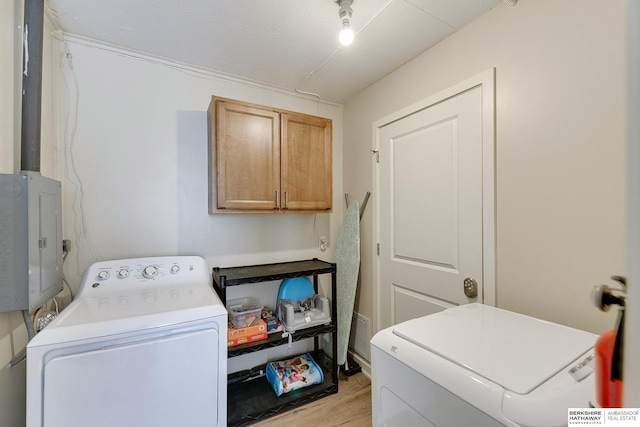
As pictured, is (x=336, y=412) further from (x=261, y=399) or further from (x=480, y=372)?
(x=480, y=372)

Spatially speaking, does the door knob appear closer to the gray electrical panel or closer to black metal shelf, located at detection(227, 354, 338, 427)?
black metal shelf, located at detection(227, 354, 338, 427)

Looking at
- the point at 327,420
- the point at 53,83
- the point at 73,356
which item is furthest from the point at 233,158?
the point at 327,420

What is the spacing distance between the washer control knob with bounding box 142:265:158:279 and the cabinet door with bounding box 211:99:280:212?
0.51m

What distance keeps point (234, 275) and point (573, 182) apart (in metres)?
1.88

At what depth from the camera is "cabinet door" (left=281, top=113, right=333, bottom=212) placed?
1.95m

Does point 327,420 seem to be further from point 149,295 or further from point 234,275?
point 149,295

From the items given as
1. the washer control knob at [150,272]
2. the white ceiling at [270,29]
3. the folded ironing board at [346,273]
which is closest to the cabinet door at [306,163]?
the folded ironing board at [346,273]

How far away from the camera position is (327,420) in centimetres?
174

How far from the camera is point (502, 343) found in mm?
889

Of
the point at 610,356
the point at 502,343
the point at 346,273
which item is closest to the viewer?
the point at 610,356

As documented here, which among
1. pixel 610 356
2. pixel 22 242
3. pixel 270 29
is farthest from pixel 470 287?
pixel 22 242

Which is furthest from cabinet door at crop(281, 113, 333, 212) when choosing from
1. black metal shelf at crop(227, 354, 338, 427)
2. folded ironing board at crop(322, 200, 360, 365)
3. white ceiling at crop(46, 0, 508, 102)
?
black metal shelf at crop(227, 354, 338, 427)

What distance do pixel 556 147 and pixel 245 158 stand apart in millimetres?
1689

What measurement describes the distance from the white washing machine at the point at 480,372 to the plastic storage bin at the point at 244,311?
1107mm
